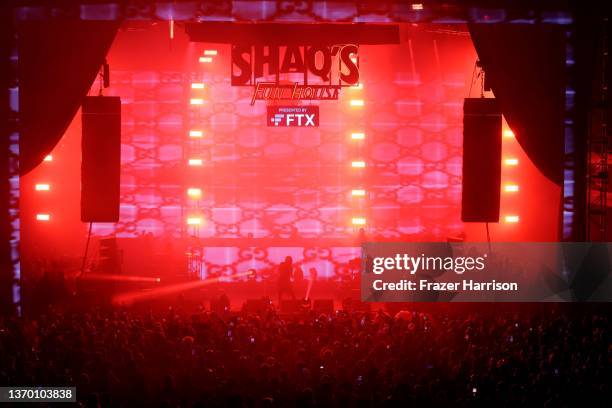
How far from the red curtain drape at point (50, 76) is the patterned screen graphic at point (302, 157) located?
4.16 metres

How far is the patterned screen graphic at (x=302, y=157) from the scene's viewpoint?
531 inches

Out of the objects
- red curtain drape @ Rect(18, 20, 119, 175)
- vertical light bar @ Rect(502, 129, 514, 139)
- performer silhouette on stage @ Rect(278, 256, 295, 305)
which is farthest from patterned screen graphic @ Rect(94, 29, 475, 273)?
red curtain drape @ Rect(18, 20, 119, 175)

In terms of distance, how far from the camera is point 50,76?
926 cm

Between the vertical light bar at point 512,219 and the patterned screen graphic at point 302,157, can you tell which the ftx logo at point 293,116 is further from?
the vertical light bar at point 512,219

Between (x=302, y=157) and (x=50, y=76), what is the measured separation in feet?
17.8

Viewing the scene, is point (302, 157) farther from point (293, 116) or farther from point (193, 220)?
point (193, 220)

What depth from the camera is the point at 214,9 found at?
30.8 feet

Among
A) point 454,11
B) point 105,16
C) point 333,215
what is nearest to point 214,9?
point 105,16

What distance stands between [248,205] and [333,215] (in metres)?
1.56

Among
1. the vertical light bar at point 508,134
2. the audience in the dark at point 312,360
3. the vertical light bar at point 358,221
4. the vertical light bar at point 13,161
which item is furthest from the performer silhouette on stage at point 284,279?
the vertical light bar at point 508,134

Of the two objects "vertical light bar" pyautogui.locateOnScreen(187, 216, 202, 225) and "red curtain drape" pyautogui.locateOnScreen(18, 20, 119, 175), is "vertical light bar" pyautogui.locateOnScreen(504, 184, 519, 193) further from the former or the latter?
"red curtain drape" pyautogui.locateOnScreen(18, 20, 119, 175)

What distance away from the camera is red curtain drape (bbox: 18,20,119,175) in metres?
9.24

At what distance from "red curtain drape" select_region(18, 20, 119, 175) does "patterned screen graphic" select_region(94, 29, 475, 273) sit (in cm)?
416

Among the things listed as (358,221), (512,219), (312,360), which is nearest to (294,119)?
(358,221)
